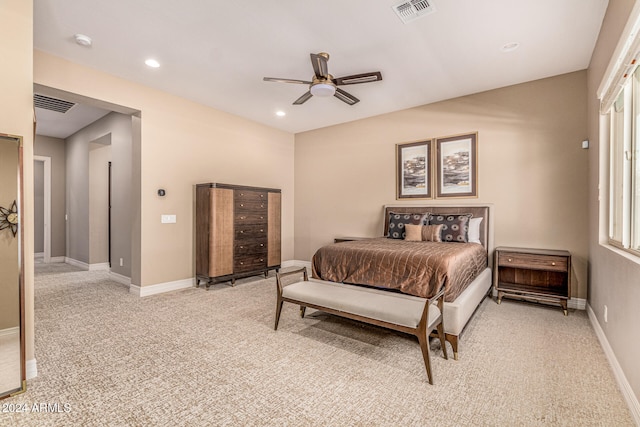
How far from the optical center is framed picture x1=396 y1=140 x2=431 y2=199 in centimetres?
504

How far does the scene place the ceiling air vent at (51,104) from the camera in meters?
4.81

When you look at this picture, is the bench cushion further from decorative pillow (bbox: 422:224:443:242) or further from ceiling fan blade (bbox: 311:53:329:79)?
ceiling fan blade (bbox: 311:53:329:79)

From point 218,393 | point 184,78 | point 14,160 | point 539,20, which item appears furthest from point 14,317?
point 539,20

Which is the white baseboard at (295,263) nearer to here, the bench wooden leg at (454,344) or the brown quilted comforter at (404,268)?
the brown quilted comforter at (404,268)

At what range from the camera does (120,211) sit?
17.7 feet

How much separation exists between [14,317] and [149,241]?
2431 mm

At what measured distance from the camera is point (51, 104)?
5055 millimetres

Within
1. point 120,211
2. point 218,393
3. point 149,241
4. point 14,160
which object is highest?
point 14,160

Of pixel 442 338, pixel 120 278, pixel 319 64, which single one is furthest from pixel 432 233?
pixel 120 278

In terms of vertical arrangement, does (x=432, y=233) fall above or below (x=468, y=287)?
above

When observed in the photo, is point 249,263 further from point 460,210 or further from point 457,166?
point 457,166

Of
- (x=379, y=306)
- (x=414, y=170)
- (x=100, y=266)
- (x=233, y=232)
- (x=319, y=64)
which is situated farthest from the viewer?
(x=100, y=266)

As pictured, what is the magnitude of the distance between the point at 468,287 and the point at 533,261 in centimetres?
123

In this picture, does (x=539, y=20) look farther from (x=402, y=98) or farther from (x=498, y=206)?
(x=498, y=206)
